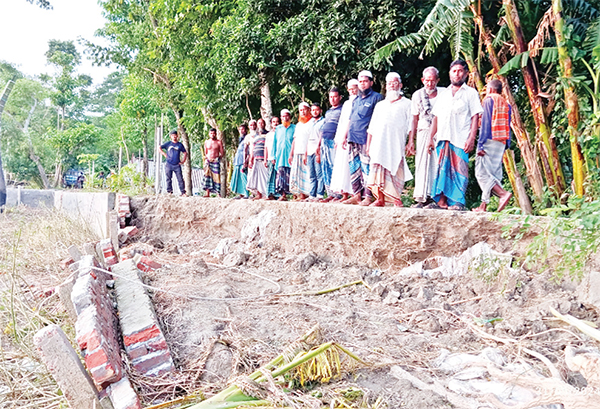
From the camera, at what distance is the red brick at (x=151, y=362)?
8.13ft

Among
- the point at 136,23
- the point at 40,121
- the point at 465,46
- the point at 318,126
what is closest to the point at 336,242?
the point at 318,126

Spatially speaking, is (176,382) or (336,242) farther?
(336,242)

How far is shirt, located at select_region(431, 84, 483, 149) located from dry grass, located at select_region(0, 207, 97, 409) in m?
3.79

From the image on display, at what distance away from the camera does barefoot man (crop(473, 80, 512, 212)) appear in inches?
177

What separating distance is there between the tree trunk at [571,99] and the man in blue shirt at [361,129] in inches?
82.9

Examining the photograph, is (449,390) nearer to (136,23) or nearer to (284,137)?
(284,137)

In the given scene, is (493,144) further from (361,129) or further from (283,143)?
(283,143)

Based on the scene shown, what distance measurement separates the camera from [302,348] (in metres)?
2.46

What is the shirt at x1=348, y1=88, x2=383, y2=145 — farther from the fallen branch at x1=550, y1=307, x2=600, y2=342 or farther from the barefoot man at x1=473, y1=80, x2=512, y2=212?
the fallen branch at x1=550, y1=307, x2=600, y2=342

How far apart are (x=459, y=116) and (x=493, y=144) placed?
1.47 feet

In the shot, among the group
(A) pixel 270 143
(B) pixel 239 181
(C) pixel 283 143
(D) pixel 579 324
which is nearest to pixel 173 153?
(B) pixel 239 181

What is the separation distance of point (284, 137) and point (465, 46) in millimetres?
2990

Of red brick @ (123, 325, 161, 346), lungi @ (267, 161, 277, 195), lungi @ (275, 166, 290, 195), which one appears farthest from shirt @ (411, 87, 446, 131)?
red brick @ (123, 325, 161, 346)

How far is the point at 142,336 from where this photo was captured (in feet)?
8.60
